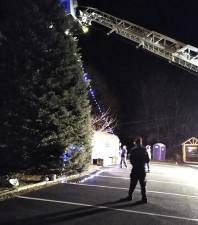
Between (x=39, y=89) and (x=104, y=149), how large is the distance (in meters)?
14.1

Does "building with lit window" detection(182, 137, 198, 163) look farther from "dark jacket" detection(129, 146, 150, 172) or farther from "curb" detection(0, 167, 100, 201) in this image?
"dark jacket" detection(129, 146, 150, 172)

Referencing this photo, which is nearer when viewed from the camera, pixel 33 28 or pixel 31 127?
pixel 31 127

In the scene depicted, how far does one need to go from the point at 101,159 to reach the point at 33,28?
12.5m

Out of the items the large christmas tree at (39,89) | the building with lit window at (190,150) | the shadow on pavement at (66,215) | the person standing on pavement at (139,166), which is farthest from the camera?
the building with lit window at (190,150)

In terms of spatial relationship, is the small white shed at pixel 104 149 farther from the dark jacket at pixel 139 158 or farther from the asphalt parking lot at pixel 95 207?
the dark jacket at pixel 139 158

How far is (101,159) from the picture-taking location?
84.0ft

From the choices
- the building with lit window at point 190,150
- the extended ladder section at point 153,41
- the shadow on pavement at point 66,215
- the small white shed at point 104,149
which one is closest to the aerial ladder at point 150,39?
the extended ladder section at point 153,41

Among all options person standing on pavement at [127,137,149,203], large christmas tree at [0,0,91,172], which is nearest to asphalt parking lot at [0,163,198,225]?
person standing on pavement at [127,137,149,203]

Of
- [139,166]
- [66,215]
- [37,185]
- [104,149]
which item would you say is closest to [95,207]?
[66,215]

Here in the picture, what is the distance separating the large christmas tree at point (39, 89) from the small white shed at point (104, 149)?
8606mm

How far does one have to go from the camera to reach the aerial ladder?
66.0 feet

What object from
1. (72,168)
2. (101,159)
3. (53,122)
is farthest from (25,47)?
(101,159)

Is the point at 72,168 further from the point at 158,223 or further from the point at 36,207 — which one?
the point at 158,223

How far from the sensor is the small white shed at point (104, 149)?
25.7 metres
